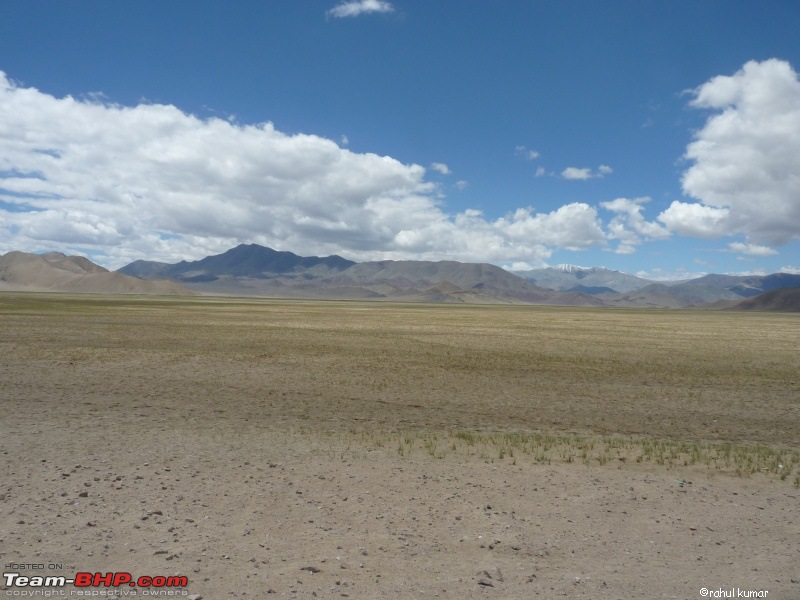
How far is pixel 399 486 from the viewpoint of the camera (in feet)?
31.6

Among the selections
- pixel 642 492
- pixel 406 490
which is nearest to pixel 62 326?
pixel 406 490

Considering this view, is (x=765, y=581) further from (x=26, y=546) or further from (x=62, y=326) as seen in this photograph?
(x=62, y=326)

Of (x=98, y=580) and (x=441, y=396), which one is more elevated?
(x=98, y=580)

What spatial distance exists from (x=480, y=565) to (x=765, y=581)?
3.59 m

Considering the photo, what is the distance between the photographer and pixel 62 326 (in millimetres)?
46031

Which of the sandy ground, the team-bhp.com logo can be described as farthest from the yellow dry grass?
the team-bhp.com logo
